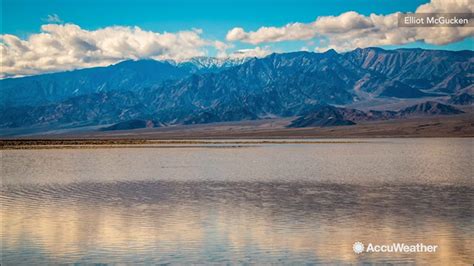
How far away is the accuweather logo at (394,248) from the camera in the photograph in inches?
698

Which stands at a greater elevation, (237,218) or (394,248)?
(237,218)

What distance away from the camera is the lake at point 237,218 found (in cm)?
1770

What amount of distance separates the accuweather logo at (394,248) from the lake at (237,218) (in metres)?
0.26

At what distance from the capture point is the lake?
17703 millimetres

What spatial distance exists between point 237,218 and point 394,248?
7.88 m

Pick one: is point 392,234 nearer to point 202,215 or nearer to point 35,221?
point 202,215

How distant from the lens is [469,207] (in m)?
26.1

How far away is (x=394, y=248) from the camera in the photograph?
1805cm

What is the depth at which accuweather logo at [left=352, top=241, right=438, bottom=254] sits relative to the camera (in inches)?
698

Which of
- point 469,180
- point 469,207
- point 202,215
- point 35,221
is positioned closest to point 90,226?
point 35,221

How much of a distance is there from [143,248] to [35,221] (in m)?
7.47

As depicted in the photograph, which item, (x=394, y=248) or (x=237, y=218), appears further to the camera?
(x=237, y=218)

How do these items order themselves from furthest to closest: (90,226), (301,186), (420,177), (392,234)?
(420,177)
(301,186)
(90,226)
(392,234)

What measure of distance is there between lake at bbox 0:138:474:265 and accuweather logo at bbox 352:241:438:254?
0.26 meters
